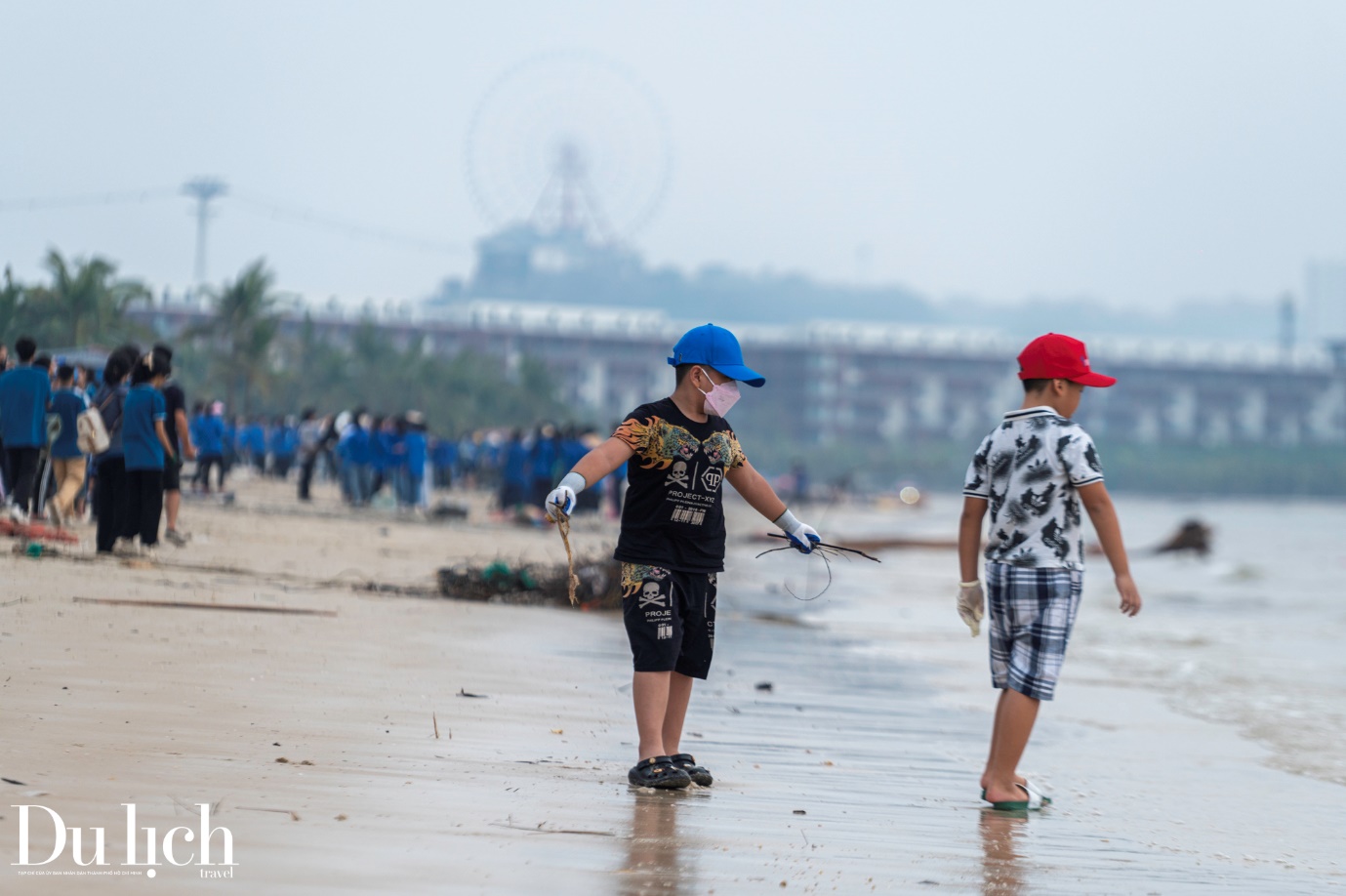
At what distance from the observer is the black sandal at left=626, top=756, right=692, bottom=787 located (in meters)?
4.78

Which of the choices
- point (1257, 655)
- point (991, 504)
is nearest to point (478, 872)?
point (991, 504)

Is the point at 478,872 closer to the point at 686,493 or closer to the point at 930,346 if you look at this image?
the point at 686,493

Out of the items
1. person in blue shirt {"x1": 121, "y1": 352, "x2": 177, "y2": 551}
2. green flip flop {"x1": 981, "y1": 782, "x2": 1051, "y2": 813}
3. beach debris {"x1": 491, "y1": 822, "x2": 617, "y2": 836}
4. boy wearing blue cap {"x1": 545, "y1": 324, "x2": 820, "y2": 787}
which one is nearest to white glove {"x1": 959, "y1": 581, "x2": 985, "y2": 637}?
green flip flop {"x1": 981, "y1": 782, "x2": 1051, "y2": 813}

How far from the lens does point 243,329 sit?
4956cm

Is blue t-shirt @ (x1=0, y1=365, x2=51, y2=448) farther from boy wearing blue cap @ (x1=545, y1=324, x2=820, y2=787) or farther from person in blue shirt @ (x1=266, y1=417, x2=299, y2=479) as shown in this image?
person in blue shirt @ (x1=266, y1=417, x2=299, y2=479)

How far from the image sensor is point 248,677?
6.12 m

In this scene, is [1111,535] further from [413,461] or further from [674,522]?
[413,461]

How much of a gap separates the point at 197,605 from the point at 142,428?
292cm

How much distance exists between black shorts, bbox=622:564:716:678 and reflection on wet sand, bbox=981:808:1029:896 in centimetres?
104

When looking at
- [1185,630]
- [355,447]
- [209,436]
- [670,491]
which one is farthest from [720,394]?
[355,447]

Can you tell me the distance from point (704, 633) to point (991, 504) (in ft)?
3.86

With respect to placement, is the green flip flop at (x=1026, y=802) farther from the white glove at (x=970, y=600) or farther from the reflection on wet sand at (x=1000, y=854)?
the white glove at (x=970, y=600)

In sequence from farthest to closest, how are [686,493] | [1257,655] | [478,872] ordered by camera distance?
[1257,655] < [686,493] < [478,872]

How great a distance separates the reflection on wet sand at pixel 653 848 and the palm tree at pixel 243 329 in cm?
4635
